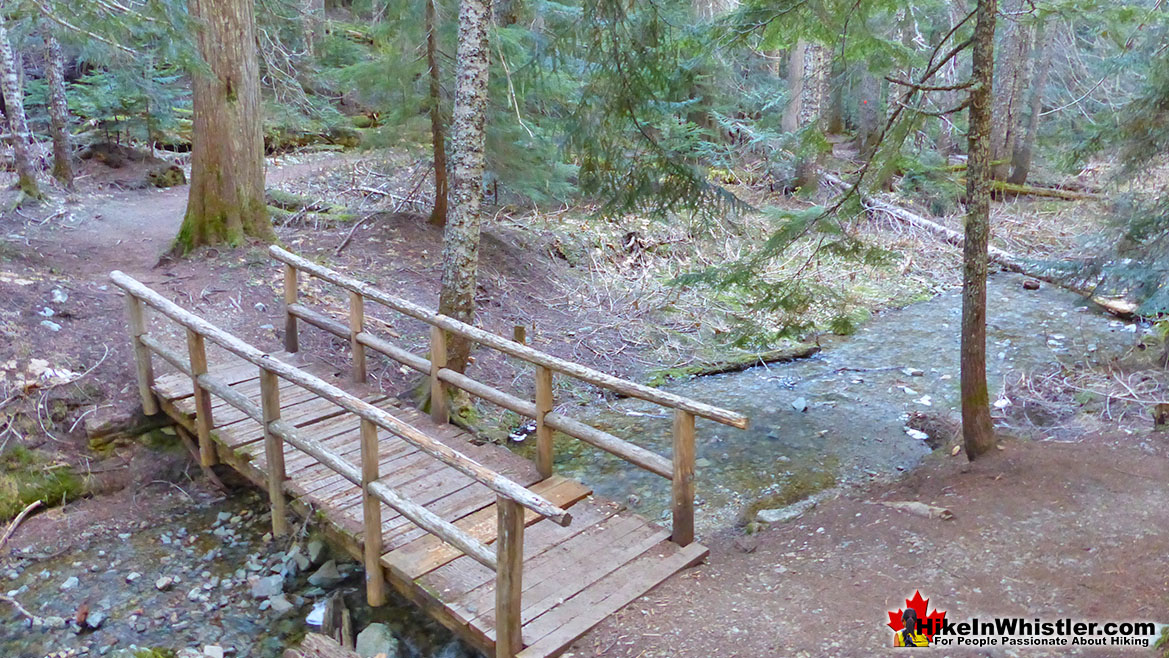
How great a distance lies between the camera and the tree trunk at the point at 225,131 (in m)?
9.08

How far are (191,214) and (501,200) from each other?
5332 millimetres

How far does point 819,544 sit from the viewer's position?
5.35 meters

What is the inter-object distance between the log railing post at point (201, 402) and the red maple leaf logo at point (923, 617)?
5.34 metres

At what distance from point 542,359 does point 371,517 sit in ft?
5.14

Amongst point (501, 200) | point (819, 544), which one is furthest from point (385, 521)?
point (501, 200)

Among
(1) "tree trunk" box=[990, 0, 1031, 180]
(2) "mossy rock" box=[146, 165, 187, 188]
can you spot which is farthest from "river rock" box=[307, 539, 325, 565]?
(1) "tree trunk" box=[990, 0, 1031, 180]

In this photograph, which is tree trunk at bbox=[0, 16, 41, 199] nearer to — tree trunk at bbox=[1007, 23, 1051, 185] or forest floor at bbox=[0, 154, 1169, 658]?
forest floor at bbox=[0, 154, 1169, 658]

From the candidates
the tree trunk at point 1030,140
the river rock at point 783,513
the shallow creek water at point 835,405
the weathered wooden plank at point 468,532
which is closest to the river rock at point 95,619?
the weathered wooden plank at point 468,532

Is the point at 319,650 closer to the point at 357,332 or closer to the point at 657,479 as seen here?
the point at 357,332

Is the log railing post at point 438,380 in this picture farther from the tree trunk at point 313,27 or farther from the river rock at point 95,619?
the tree trunk at point 313,27

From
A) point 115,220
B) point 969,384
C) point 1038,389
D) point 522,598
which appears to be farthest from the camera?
point 115,220

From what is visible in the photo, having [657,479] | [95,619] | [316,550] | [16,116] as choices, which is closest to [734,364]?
[657,479]

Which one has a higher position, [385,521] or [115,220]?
[115,220]

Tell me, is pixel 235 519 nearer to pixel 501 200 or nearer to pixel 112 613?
pixel 112 613
